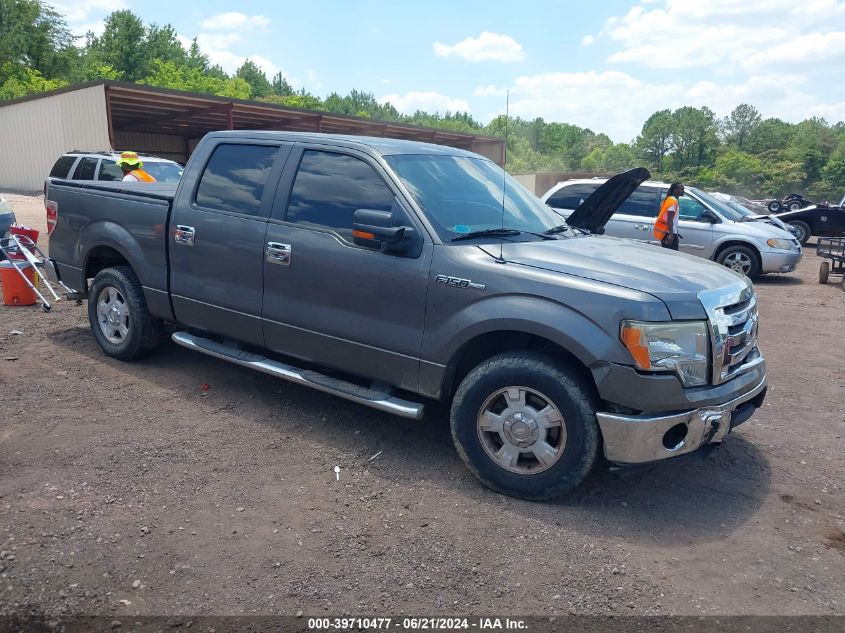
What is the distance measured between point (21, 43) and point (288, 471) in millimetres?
58005

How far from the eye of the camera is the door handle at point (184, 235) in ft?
17.2

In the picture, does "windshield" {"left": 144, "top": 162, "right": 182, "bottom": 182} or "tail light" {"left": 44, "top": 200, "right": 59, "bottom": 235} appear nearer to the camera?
"tail light" {"left": 44, "top": 200, "right": 59, "bottom": 235}

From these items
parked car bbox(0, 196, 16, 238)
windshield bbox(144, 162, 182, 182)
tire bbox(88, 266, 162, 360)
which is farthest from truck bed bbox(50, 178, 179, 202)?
windshield bbox(144, 162, 182, 182)

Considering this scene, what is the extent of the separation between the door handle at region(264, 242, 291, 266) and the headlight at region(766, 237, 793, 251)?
414 inches

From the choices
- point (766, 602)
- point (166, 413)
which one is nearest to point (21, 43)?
point (166, 413)

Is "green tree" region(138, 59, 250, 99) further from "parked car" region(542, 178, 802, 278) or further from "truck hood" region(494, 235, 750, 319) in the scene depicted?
"truck hood" region(494, 235, 750, 319)

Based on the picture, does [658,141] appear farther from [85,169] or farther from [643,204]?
[85,169]

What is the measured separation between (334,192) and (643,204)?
8761mm

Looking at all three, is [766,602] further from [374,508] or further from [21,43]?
[21,43]

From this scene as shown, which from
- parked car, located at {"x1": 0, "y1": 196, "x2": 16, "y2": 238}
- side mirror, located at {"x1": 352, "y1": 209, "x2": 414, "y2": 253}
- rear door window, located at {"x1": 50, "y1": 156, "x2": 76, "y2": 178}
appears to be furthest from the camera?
rear door window, located at {"x1": 50, "y1": 156, "x2": 76, "y2": 178}

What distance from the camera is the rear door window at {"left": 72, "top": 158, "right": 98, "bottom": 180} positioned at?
13414mm

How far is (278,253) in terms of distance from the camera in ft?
15.5

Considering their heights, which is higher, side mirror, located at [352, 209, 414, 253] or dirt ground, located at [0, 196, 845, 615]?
side mirror, located at [352, 209, 414, 253]

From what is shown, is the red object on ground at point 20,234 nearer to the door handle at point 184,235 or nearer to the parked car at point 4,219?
the parked car at point 4,219
